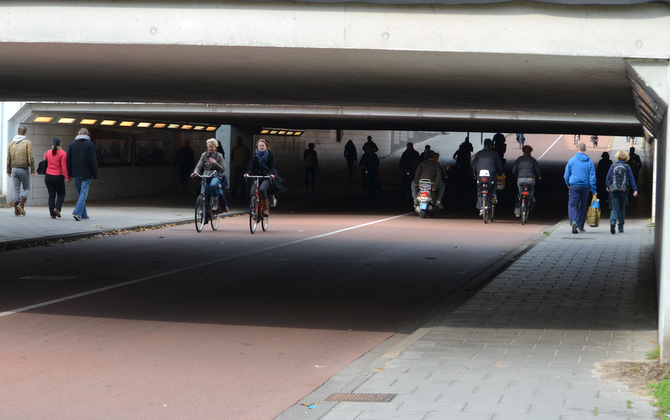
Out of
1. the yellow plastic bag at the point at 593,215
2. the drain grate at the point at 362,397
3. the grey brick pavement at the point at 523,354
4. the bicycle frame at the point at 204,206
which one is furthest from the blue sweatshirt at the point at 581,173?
the drain grate at the point at 362,397

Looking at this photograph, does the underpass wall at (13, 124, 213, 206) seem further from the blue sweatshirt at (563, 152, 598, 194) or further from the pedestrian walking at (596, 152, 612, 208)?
the pedestrian walking at (596, 152, 612, 208)

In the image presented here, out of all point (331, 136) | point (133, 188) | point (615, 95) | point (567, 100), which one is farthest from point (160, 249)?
point (331, 136)

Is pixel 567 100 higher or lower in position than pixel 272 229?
higher

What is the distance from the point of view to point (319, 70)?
9328 millimetres

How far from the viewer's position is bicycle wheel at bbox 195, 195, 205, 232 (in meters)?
18.7

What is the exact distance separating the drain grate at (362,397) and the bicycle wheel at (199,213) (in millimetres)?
12951

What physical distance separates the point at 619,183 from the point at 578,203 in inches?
37.7

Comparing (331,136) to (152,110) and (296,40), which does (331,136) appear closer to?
(152,110)

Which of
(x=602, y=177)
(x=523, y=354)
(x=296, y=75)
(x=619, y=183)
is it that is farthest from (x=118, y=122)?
(x=523, y=354)

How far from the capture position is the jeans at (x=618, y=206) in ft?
64.6

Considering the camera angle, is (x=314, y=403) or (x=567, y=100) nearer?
(x=314, y=403)

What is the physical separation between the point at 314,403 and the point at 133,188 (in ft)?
86.4

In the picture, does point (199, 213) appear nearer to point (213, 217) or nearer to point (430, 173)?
point (213, 217)

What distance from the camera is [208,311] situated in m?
9.67
